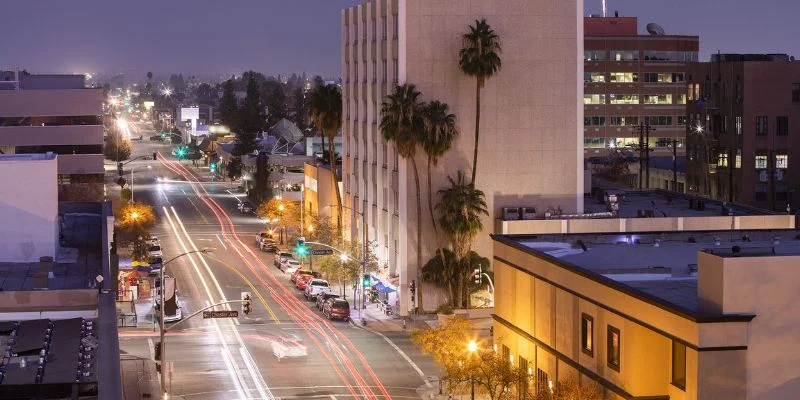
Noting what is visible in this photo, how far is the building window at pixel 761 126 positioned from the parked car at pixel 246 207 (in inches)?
2400

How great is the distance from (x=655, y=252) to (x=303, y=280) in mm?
43645

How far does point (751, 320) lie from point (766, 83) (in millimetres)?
88431

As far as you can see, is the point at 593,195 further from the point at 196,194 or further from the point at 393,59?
the point at 196,194

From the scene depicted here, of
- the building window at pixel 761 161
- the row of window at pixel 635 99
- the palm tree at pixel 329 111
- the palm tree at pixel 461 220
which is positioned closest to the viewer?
the palm tree at pixel 461 220

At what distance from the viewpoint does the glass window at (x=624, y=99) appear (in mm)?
193000

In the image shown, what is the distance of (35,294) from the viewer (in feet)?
89.5

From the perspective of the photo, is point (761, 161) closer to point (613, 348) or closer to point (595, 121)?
point (595, 121)

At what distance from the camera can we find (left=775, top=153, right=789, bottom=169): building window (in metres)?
126

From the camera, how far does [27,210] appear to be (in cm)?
3478

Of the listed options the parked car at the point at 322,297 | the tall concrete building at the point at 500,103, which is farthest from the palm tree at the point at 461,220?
the parked car at the point at 322,297

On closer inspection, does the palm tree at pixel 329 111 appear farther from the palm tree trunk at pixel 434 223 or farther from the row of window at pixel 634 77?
the row of window at pixel 634 77

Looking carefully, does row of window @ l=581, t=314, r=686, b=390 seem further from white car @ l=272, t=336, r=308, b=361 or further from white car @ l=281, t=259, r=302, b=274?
white car @ l=281, t=259, r=302, b=274

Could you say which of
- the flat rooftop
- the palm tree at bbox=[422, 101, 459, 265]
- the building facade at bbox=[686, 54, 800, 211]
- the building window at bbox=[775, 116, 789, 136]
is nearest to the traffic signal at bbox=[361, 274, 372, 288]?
the palm tree at bbox=[422, 101, 459, 265]

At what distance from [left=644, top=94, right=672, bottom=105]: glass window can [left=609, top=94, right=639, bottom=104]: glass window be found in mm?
1442
